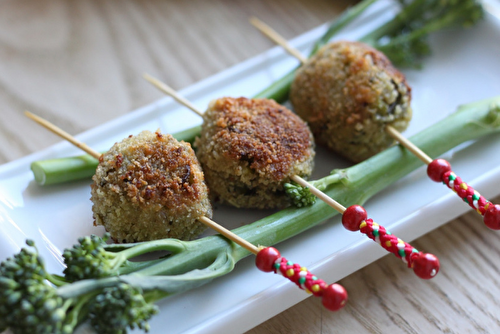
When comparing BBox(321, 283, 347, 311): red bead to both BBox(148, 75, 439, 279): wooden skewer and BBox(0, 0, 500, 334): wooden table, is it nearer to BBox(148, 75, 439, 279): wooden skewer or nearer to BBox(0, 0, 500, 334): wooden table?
BBox(148, 75, 439, 279): wooden skewer

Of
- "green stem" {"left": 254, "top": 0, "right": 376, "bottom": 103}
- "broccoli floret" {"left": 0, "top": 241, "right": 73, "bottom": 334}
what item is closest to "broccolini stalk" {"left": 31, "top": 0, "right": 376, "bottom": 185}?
"green stem" {"left": 254, "top": 0, "right": 376, "bottom": 103}

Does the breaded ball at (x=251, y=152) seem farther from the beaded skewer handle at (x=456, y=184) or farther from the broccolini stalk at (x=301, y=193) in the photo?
the beaded skewer handle at (x=456, y=184)

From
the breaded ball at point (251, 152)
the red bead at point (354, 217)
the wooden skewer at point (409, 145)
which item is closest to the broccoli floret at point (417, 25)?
the wooden skewer at point (409, 145)

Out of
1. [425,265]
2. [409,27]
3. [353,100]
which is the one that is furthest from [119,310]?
[409,27]

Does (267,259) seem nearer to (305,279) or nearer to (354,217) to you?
(305,279)

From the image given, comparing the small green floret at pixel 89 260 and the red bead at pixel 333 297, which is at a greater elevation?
the small green floret at pixel 89 260

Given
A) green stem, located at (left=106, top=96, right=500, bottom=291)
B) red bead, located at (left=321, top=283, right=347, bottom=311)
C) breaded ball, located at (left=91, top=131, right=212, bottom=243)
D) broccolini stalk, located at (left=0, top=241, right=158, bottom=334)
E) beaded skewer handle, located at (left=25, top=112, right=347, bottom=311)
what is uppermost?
breaded ball, located at (left=91, top=131, right=212, bottom=243)

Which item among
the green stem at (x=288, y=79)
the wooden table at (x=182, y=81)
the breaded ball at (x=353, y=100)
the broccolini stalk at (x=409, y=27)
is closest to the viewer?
the wooden table at (x=182, y=81)
